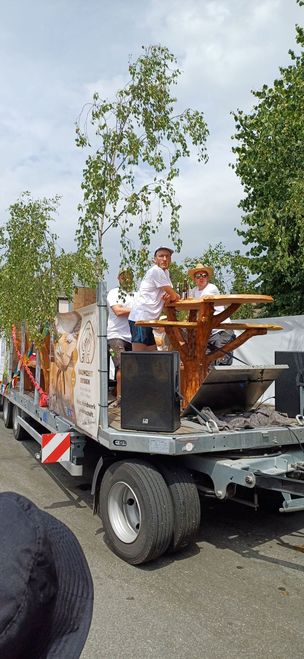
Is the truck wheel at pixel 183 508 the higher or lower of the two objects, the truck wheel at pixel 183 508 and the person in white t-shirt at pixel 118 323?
the lower

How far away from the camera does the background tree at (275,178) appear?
1074cm

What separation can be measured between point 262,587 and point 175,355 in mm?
1778

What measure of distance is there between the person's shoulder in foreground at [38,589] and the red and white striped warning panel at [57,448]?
13.3 ft

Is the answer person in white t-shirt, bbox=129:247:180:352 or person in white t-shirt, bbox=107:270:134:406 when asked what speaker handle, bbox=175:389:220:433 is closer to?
person in white t-shirt, bbox=129:247:180:352

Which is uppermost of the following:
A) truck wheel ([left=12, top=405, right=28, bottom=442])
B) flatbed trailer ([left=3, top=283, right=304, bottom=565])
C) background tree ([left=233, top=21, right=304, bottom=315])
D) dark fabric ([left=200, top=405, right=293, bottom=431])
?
background tree ([left=233, top=21, right=304, bottom=315])

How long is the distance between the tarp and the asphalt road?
3.21 metres

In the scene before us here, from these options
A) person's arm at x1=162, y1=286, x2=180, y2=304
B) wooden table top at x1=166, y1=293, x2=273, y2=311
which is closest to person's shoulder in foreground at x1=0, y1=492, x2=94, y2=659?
wooden table top at x1=166, y1=293, x2=273, y2=311

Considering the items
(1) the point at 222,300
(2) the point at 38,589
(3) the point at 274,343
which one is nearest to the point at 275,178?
(3) the point at 274,343

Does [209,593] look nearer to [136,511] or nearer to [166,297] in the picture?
[136,511]

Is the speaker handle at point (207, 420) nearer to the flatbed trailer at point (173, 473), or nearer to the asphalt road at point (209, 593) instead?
the flatbed trailer at point (173, 473)

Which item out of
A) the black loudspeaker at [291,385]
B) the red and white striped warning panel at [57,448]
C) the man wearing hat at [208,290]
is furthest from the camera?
the man wearing hat at [208,290]

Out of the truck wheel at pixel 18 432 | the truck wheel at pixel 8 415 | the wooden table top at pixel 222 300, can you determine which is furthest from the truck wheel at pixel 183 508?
the truck wheel at pixel 8 415

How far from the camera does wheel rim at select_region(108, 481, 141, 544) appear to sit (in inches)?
169

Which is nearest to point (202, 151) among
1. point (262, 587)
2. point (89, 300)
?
point (89, 300)
